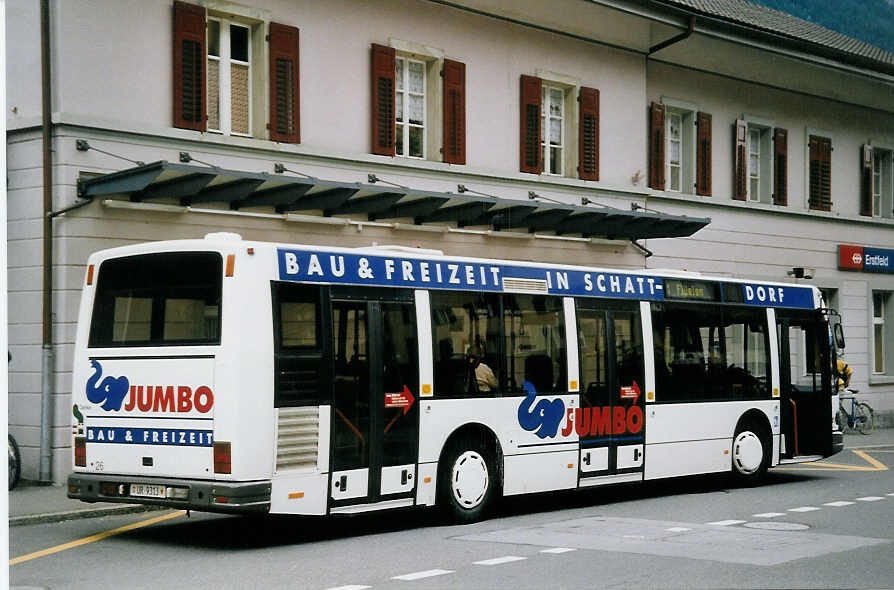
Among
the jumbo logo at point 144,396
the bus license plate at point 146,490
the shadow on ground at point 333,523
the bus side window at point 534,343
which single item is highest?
the bus side window at point 534,343

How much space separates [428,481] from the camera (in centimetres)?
1254

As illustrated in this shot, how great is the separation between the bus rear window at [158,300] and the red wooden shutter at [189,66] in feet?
20.3

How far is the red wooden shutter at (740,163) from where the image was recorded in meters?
29.0

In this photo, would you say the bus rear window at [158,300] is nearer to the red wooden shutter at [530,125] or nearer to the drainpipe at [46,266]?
the drainpipe at [46,266]

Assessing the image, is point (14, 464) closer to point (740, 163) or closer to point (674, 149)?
point (674, 149)

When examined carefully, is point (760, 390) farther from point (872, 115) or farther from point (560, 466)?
point (872, 115)

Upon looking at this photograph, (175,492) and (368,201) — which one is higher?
(368,201)

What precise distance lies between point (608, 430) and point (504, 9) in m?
10.7

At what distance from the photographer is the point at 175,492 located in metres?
10.9

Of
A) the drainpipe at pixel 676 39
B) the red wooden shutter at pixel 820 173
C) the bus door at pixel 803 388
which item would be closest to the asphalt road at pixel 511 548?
the bus door at pixel 803 388

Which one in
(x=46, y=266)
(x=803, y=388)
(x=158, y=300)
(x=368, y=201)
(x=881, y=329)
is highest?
(x=368, y=201)

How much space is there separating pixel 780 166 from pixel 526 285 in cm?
1777

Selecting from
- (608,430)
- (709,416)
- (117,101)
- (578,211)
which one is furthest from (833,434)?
(117,101)

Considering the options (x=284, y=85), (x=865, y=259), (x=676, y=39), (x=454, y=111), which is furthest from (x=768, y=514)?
(x=865, y=259)
